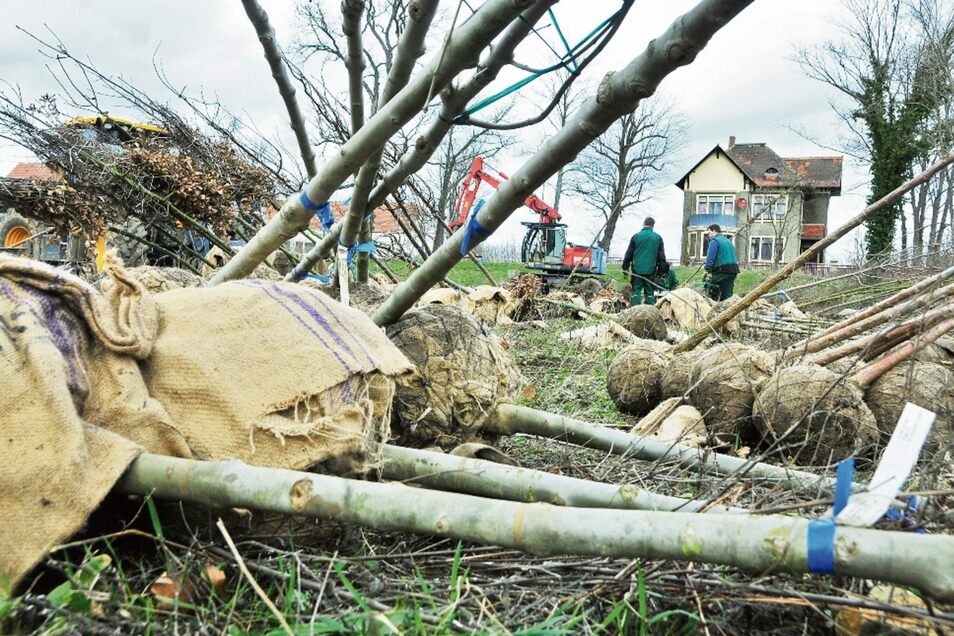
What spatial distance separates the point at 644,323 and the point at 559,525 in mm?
7077

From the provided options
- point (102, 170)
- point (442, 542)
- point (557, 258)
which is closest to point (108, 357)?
point (442, 542)

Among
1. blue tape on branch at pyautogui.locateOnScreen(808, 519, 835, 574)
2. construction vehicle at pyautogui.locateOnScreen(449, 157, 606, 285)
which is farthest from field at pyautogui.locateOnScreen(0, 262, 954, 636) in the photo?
construction vehicle at pyautogui.locateOnScreen(449, 157, 606, 285)

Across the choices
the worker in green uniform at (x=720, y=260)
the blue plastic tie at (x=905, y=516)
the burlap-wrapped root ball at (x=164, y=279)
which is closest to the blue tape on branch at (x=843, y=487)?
the blue plastic tie at (x=905, y=516)

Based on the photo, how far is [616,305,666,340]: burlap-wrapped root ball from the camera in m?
8.16

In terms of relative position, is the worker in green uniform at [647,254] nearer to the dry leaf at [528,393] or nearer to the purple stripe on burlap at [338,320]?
the dry leaf at [528,393]

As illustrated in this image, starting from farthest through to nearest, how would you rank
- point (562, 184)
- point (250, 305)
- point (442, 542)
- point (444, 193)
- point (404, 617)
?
point (562, 184) → point (444, 193) → point (250, 305) → point (442, 542) → point (404, 617)

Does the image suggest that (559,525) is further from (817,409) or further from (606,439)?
(817,409)

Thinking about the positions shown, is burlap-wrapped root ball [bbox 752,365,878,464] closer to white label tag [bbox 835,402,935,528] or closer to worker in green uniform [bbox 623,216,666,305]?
white label tag [bbox 835,402,935,528]

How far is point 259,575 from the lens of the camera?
→ 1.62 metres

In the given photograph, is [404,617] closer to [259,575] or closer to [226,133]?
[259,575]

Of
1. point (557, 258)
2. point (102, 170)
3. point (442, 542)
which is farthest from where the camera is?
point (557, 258)

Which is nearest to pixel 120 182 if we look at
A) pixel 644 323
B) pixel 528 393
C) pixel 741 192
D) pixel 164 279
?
pixel 164 279

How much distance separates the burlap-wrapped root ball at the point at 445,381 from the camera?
2.72 metres

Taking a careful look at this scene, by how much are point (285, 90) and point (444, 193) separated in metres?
14.5
